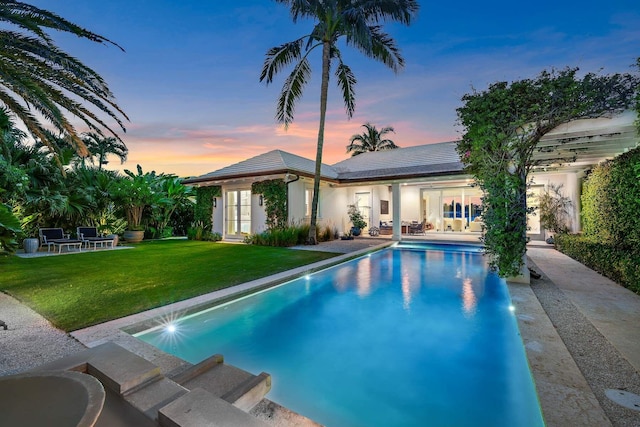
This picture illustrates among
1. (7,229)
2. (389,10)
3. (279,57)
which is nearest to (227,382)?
(7,229)

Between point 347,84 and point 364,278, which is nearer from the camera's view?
point 364,278

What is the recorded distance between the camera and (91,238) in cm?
1423

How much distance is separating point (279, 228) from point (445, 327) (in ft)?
35.8

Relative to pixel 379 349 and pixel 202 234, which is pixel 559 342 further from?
pixel 202 234

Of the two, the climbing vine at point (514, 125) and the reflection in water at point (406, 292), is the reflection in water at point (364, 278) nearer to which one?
the reflection in water at point (406, 292)

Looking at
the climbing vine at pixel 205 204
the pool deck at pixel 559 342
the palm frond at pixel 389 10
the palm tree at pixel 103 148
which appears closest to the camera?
the pool deck at pixel 559 342

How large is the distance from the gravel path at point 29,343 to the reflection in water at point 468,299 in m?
6.42

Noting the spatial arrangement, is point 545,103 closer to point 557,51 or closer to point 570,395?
point 570,395

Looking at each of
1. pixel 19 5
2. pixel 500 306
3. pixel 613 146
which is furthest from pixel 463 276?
pixel 19 5

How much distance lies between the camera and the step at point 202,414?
6.41 feet

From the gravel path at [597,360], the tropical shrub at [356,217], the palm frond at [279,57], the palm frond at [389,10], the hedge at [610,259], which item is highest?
the palm frond at [389,10]

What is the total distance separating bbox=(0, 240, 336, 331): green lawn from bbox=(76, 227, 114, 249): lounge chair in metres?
2.65

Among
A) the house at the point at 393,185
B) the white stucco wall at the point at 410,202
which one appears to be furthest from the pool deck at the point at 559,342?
the white stucco wall at the point at 410,202

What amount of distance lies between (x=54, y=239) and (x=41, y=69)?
12348mm
